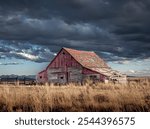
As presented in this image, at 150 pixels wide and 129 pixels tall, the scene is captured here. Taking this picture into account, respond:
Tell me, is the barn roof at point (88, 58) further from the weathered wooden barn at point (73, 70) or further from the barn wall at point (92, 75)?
the barn wall at point (92, 75)

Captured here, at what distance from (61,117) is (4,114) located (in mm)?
1691

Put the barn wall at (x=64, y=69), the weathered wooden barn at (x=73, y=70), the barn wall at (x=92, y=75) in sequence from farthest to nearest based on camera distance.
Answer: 1. the barn wall at (x=64, y=69)
2. the weathered wooden barn at (x=73, y=70)
3. the barn wall at (x=92, y=75)

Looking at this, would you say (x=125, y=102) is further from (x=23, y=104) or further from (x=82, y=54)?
(x=82, y=54)

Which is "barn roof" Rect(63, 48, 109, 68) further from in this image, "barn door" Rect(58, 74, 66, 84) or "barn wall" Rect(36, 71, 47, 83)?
"barn wall" Rect(36, 71, 47, 83)

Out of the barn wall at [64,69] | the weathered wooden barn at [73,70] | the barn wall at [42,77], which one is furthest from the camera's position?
the barn wall at [42,77]

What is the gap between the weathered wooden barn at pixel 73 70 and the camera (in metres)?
36.8

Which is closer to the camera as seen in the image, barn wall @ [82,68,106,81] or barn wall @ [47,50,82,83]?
barn wall @ [82,68,106,81]

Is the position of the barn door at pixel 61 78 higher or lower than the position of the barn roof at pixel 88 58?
lower

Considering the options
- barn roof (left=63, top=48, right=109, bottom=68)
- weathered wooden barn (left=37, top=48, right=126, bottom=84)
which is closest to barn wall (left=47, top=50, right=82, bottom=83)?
weathered wooden barn (left=37, top=48, right=126, bottom=84)

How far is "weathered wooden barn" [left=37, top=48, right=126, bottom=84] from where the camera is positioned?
3684 cm

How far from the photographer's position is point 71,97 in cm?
1102

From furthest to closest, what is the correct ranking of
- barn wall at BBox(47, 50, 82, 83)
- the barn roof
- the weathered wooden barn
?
the barn roof < barn wall at BBox(47, 50, 82, 83) < the weathered wooden barn

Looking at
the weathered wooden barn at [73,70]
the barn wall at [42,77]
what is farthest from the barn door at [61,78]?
the barn wall at [42,77]

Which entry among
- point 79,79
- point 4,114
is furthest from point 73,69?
point 4,114
